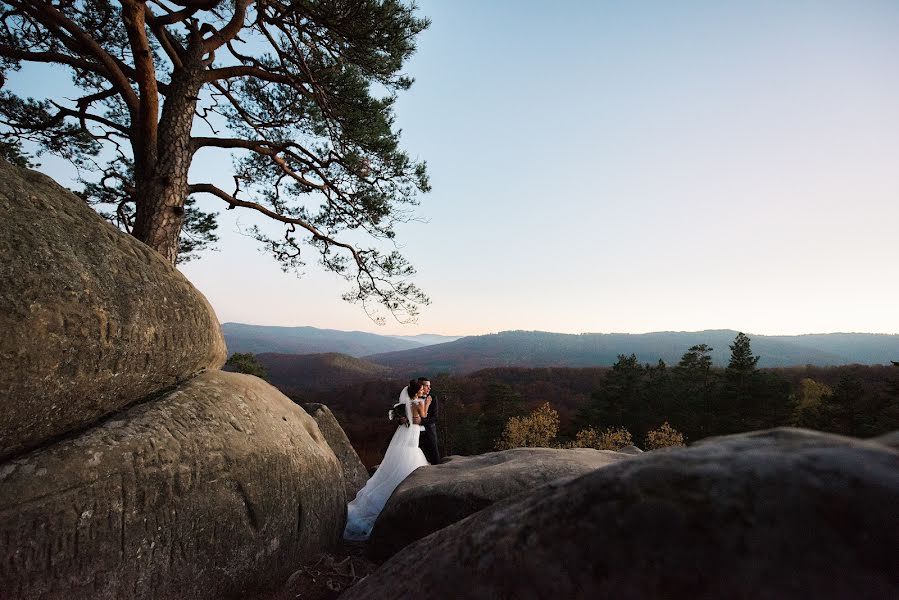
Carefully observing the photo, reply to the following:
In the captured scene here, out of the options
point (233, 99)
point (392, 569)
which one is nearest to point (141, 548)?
point (392, 569)

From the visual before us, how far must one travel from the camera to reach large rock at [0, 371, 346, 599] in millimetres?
2504

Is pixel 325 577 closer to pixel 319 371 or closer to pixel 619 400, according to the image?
pixel 619 400

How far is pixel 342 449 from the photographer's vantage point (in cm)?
880

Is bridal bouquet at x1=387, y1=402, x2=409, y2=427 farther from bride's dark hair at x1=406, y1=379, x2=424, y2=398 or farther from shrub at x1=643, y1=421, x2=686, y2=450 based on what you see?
shrub at x1=643, y1=421, x2=686, y2=450

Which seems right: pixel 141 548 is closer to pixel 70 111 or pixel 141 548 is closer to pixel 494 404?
pixel 70 111

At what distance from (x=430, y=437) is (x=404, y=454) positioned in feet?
3.27

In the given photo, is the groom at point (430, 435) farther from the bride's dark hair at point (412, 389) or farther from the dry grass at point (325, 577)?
the dry grass at point (325, 577)

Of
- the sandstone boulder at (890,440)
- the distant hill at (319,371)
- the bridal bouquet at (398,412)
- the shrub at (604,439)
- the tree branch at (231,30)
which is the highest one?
the tree branch at (231,30)

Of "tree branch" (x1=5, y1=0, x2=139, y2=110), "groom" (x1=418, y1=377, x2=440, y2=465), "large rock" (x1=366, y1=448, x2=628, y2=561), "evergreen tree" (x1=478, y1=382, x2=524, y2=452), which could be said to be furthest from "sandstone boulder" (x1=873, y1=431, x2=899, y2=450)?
"evergreen tree" (x1=478, y1=382, x2=524, y2=452)

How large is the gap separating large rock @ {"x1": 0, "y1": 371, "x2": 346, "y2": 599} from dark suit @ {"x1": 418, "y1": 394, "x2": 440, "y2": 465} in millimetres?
3747

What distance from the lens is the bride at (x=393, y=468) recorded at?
5551mm

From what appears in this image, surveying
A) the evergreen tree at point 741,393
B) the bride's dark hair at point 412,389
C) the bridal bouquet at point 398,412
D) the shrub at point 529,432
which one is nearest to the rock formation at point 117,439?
the bridal bouquet at point 398,412

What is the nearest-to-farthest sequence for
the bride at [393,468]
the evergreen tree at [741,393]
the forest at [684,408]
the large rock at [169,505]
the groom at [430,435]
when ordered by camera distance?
1. the large rock at [169,505]
2. the bride at [393,468]
3. the groom at [430,435]
4. the forest at [684,408]
5. the evergreen tree at [741,393]

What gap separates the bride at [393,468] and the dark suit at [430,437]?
9.0 inches
